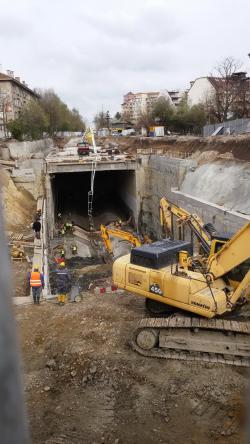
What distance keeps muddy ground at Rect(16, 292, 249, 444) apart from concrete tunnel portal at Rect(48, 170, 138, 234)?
1977 centimetres

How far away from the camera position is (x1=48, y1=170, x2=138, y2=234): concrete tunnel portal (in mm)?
34156

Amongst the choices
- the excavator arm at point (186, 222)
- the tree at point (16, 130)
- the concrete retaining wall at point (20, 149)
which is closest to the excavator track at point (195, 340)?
the excavator arm at point (186, 222)

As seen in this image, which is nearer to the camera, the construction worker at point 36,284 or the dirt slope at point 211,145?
the construction worker at point 36,284

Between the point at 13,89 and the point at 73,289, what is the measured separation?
6873 centimetres

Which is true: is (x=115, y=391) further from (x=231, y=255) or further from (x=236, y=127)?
(x=236, y=127)

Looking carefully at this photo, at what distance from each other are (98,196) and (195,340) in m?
35.0

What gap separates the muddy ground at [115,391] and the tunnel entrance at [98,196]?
2207 centimetres

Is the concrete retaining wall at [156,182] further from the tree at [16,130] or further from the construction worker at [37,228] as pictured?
the tree at [16,130]

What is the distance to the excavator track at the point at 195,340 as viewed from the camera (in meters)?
9.05

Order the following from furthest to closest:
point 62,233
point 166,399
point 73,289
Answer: point 62,233 < point 73,289 < point 166,399

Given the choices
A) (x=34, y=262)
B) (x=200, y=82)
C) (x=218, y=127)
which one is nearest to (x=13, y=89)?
(x=200, y=82)


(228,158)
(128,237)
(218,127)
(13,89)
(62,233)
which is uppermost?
(13,89)

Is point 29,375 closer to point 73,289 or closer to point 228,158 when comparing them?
point 73,289

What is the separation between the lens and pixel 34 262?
16.9m
